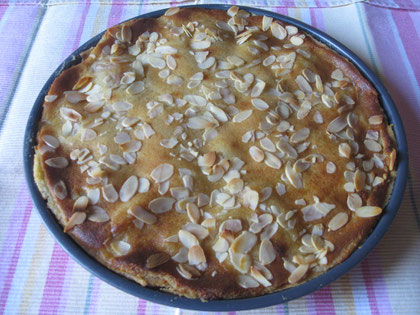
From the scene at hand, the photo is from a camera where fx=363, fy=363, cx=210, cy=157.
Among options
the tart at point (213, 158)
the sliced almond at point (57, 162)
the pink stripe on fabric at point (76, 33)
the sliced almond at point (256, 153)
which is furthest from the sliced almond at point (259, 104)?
the pink stripe on fabric at point (76, 33)

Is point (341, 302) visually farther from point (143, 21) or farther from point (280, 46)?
point (143, 21)

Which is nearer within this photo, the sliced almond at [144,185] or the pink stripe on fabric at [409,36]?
the sliced almond at [144,185]

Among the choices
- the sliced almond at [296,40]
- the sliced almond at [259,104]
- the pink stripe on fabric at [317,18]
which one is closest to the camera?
the sliced almond at [259,104]

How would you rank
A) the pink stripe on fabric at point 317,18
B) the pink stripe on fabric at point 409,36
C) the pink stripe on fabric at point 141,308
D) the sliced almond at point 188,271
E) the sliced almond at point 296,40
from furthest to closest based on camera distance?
the pink stripe on fabric at point 317,18 < the pink stripe on fabric at point 409,36 < the sliced almond at point 296,40 < the pink stripe on fabric at point 141,308 < the sliced almond at point 188,271

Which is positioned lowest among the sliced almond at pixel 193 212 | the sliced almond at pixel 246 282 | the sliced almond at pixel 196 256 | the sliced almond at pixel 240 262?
the sliced almond at pixel 246 282

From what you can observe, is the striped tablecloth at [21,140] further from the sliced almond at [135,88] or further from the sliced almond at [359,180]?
the sliced almond at [135,88]

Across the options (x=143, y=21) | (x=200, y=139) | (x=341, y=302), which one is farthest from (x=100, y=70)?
(x=341, y=302)

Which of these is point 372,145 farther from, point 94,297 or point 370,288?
point 94,297

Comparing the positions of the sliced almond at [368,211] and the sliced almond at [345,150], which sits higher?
the sliced almond at [345,150]
